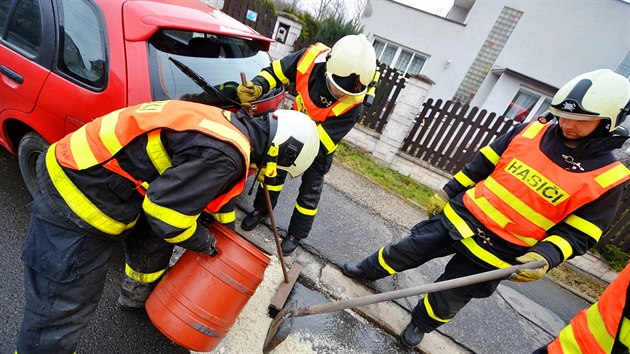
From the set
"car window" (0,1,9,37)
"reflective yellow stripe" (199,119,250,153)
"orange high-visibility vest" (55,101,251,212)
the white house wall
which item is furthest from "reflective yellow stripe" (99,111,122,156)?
the white house wall

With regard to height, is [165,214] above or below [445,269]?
above

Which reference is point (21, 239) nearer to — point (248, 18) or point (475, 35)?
point (248, 18)

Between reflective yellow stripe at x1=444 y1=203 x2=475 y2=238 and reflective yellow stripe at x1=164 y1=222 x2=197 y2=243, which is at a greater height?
reflective yellow stripe at x1=444 y1=203 x2=475 y2=238

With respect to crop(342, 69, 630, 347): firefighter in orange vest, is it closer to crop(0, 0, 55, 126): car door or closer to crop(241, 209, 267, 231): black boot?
crop(241, 209, 267, 231): black boot

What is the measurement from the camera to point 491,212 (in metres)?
1.93

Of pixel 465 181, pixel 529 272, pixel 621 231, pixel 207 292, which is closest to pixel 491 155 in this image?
pixel 465 181

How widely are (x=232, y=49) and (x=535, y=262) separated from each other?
2366 millimetres

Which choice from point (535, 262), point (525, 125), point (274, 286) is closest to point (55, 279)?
point (274, 286)

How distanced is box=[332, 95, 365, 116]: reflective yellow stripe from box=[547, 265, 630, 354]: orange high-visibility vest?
1668mm

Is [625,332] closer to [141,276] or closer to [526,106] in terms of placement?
[141,276]

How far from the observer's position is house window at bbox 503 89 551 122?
10.4 meters

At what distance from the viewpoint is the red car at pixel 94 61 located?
166 centimetres

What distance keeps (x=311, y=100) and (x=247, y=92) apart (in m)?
0.48

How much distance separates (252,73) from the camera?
2.39 m
